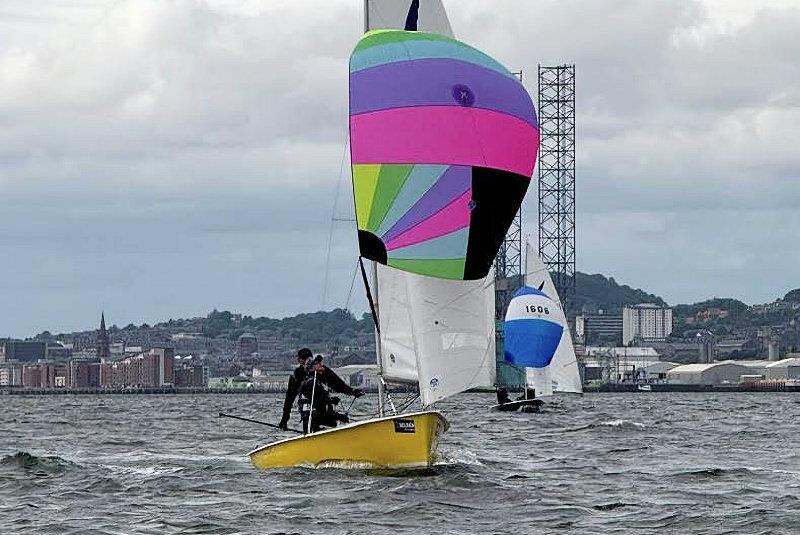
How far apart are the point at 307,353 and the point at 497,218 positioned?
3.47m

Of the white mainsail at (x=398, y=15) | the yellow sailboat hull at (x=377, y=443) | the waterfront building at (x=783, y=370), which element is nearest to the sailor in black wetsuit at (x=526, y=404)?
the yellow sailboat hull at (x=377, y=443)

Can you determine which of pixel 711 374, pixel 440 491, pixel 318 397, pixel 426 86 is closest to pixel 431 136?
pixel 426 86

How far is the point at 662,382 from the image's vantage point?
167000 mm

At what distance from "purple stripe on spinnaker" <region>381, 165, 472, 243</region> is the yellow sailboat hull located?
2381 millimetres

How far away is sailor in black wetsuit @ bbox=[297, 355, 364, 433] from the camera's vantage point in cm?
2391

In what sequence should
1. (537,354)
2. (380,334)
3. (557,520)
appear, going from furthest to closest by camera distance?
(537,354) → (380,334) → (557,520)

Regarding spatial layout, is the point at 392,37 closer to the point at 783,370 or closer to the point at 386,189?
the point at 386,189

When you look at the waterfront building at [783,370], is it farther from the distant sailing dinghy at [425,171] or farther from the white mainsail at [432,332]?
the distant sailing dinghy at [425,171]

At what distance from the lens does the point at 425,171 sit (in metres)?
22.1

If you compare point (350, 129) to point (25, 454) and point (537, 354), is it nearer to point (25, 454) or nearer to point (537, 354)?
point (25, 454)

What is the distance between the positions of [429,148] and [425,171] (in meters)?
0.29

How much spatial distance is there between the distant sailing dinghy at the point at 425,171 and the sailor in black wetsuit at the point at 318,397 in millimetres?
969

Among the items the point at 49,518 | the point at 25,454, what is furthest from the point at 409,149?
the point at 25,454

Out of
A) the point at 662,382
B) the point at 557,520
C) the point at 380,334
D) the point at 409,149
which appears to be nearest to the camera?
the point at 557,520
